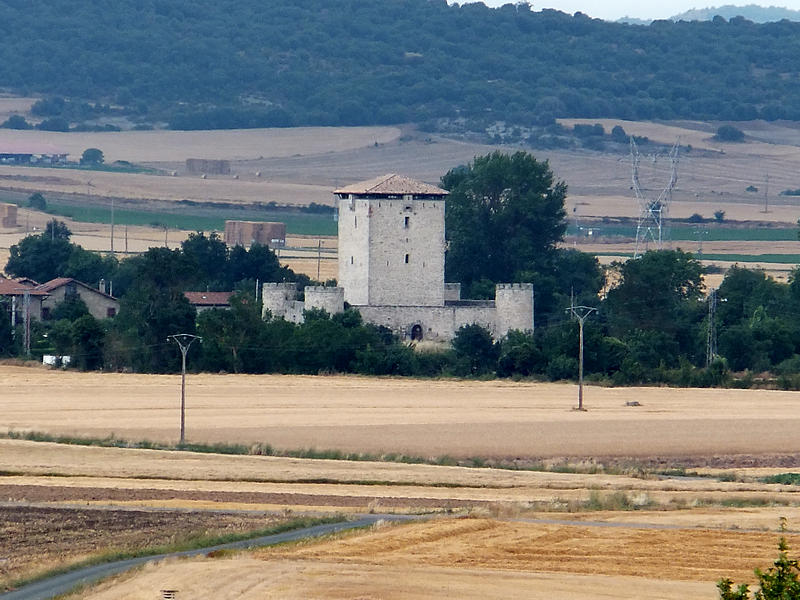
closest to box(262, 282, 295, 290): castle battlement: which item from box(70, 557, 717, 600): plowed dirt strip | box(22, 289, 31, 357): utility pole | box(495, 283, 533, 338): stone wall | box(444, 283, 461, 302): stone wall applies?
box(444, 283, 461, 302): stone wall

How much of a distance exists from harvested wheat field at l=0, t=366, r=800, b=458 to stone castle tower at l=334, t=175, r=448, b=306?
25.3 feet

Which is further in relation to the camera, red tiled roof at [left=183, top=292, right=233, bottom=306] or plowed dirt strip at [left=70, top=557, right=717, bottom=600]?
red tiled roof at [left=183, top=292, right=233, bottom=306]

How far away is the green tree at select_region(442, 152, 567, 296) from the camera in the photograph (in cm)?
9825

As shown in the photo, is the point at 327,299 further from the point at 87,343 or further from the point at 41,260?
the point at 41,260

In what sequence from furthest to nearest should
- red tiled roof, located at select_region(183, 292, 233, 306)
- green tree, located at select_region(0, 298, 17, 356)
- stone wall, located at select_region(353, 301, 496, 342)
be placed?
red tiled roof, located at select_region(183, 292, 233, 306) < stone wall, located at select_region(353, 301, 496, 342) < green tree, located at select_region(0, 298, 17, 356)

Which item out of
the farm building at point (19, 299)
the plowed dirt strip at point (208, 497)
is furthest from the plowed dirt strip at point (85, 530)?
the farm building at point (19, 299)

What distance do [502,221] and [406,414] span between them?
3817 cm

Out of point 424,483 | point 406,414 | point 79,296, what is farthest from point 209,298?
point 424,483

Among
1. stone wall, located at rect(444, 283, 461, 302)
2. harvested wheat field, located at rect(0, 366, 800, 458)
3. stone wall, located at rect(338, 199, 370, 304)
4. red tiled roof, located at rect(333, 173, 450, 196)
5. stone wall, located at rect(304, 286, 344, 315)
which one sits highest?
red tiled roof, located at rect(333, 173, 450, 196)

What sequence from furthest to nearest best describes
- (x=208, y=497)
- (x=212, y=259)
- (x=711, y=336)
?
(x=212, y=259) < (x=711, y=336) < (x=208, y=497)

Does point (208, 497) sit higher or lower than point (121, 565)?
higher

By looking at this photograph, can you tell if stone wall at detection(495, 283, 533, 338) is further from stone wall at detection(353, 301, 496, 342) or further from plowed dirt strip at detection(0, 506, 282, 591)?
plowed dirt strip at detection(0, 506, 282, 591)

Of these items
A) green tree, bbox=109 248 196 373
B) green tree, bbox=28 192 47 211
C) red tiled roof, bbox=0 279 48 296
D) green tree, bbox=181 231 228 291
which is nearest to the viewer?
green tree, bbox=109 248 196 373

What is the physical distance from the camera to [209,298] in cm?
9281
